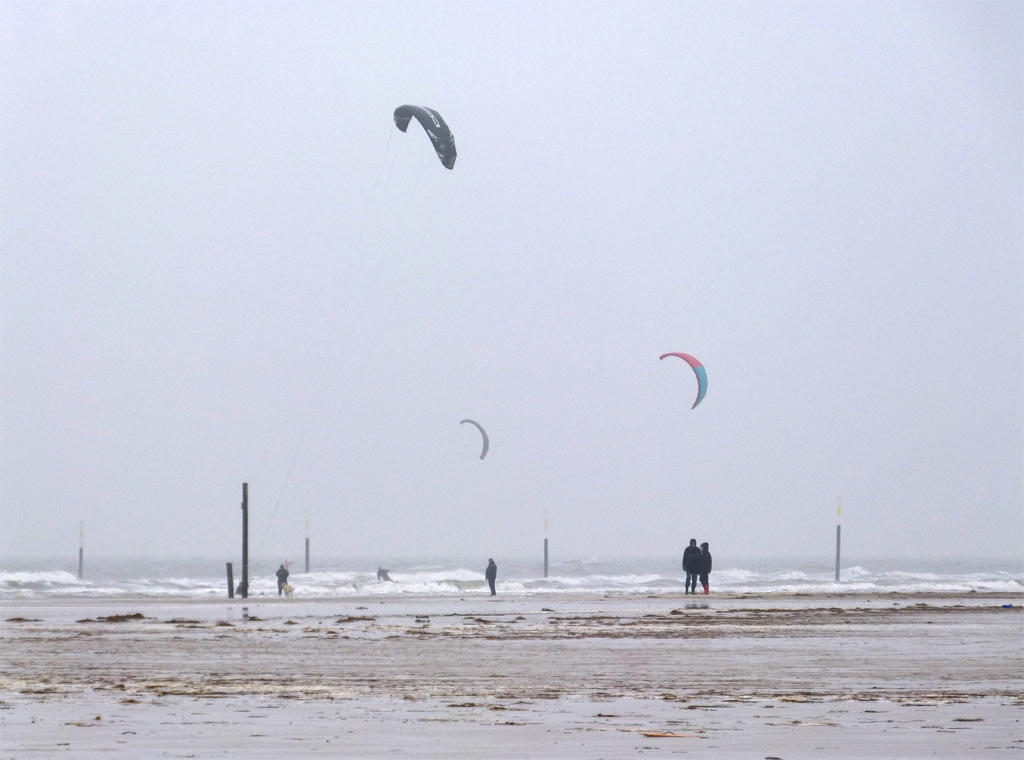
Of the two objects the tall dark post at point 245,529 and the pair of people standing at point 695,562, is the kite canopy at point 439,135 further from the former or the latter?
the pair of people standing at point 695,562

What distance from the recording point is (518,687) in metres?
9.80

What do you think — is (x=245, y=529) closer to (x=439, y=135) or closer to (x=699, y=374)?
(x=439, y=135)

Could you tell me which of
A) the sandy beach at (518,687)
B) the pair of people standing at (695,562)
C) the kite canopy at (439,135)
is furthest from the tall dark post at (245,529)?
the pair of people standing at (695,562)

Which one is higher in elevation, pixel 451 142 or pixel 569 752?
pixel 451 142

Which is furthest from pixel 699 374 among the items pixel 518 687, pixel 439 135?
pixel 518 687

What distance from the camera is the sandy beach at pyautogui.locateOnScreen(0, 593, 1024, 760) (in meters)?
7.02

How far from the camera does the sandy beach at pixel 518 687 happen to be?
23.0 feet

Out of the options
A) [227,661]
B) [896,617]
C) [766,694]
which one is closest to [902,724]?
[766,694]

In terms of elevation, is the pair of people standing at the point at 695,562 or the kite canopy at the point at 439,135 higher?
the kite canopy at the point at 439,135

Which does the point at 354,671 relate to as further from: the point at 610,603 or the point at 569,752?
the point at 610,603

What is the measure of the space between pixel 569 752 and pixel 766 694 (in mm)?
2979

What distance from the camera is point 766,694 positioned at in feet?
30.2

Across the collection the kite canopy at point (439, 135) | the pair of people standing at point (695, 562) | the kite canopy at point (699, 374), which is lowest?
the pair of people standing at point (695, 562)

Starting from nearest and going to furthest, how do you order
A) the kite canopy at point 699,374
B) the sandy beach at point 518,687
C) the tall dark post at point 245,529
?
the sandy beach at point 518,687
the tall dark post at point 245,529
the kite canopy at point 699,374
